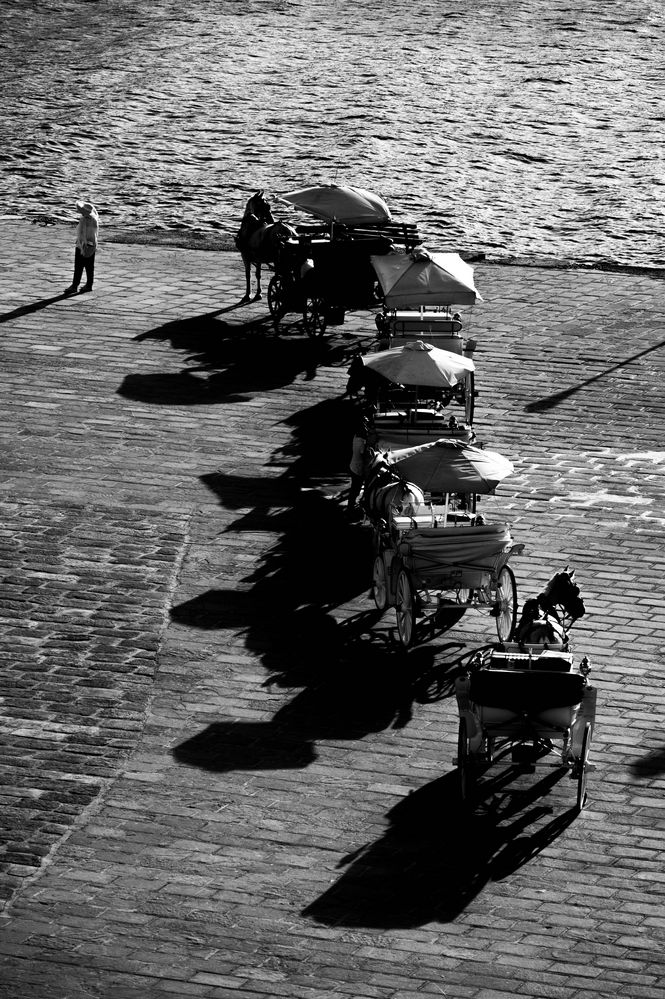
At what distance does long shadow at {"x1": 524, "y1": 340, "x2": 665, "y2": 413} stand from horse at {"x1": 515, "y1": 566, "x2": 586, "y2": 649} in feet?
23.8

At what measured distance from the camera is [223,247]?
984 inches

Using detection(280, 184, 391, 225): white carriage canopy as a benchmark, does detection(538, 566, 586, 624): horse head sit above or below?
below

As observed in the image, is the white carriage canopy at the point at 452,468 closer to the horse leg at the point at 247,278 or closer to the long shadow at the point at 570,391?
the long shadow at the point at 570,391

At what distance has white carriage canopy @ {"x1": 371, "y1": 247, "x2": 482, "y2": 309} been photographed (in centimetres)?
1827

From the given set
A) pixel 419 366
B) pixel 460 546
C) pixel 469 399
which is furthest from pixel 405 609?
pixel 469 399

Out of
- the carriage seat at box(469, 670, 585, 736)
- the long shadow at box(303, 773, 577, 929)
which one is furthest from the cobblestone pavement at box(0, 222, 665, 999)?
the carriage seat at box(469, 670, 585, 736)

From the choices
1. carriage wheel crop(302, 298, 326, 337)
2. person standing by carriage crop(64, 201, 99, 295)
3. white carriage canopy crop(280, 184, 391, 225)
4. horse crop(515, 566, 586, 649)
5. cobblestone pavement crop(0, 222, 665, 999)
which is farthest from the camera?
person standing by carriage crop(64, 201, 99, 295)

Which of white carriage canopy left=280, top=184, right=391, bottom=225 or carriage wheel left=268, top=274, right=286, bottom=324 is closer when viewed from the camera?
white carriage canopy left=280, top=184, right=391, bottom=225

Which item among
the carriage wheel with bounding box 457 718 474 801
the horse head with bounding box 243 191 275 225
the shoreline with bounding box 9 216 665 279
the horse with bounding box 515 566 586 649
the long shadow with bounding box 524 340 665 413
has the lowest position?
the carriage wheel with bounding box 457 718 474 801

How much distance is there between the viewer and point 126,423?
1812 centimetres

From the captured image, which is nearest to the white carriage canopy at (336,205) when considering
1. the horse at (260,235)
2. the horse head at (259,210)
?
the horse at (260,235)

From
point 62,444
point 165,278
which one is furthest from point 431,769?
point 165,278

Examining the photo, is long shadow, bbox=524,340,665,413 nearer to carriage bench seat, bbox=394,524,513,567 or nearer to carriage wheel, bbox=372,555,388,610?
carriage wheel, bbox=372,555,388,610

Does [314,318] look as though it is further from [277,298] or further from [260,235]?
[260,235]
